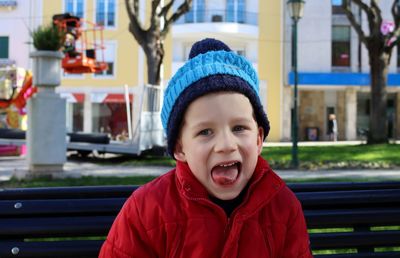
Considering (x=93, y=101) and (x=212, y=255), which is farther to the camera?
(x=93, y=101)

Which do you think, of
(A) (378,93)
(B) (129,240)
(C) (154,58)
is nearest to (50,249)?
(B) (129,240)

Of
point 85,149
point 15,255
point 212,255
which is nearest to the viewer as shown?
point 212,255

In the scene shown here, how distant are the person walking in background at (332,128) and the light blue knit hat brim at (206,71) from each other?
27524mm

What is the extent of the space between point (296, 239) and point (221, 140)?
46 cm

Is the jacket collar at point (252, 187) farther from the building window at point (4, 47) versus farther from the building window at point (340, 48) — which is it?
the building window at point (4, 47)

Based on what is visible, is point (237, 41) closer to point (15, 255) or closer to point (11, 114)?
point (11, 114)

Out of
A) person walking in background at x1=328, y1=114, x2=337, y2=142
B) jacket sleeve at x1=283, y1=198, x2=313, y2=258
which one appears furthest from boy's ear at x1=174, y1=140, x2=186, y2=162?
person walking in background at x1=328, y1=114, x2=337, y2=142

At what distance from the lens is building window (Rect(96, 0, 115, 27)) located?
30.0 m

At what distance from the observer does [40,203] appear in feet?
A: 7.18

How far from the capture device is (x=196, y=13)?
29.1 meters

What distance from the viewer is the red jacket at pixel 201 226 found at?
64.7 inches

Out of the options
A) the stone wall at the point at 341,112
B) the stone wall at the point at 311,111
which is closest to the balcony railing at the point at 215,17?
the stone wall at the point at 311,111

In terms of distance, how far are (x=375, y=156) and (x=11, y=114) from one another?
40.9ft

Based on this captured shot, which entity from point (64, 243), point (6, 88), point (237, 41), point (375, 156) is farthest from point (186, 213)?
point (237, 41)
